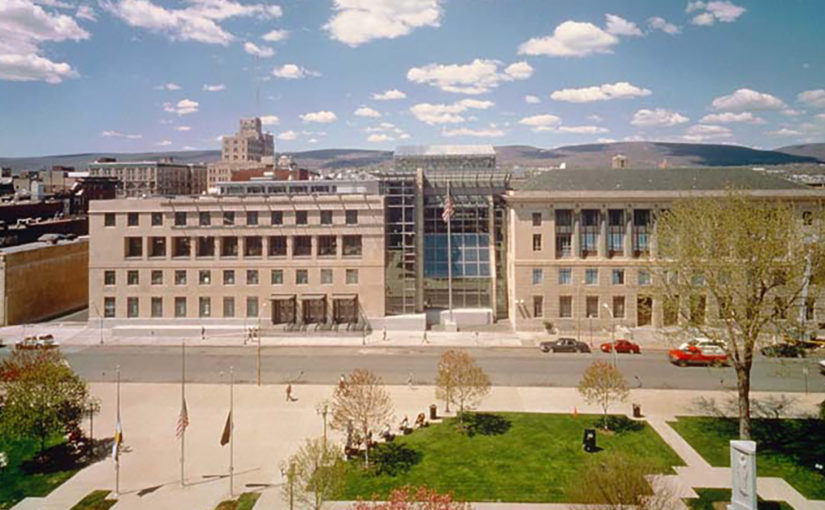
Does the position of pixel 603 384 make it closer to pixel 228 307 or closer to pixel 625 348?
pixel 625 348

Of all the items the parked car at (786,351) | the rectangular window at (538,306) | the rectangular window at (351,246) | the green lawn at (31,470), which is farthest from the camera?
the rectangular window at (351,246)

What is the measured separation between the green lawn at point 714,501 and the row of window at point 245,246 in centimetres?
4338

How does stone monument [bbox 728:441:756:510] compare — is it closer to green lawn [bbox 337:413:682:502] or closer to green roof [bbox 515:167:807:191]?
green lawn [bbox 337:413:682:502]

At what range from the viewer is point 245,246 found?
64625mm

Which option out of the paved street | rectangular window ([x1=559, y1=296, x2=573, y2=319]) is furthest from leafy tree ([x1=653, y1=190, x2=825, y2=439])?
rectangular window ([x1=559, y1=296, x2=573, y2=319])

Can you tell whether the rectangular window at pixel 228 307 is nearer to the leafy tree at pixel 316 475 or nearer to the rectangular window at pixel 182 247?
the rectangular window at pixel 182 247

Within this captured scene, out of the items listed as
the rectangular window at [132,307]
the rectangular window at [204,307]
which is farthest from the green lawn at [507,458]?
the rectangular window at [132,307]

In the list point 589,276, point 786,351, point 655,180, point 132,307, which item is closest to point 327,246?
point 132,307

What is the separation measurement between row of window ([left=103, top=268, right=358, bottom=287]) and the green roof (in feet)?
75.0

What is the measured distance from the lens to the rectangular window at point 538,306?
201 ft

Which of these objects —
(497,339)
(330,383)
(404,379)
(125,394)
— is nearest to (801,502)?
(404,379)

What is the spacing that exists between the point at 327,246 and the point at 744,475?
49399 mm

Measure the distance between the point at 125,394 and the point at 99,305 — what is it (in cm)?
2812

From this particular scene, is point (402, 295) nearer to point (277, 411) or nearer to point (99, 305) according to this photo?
point (277, 411)
